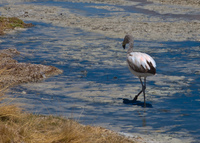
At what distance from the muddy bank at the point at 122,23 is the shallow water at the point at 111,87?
78.8 inches

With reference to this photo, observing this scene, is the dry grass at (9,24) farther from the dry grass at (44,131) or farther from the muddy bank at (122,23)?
the dry grass at (44,131)

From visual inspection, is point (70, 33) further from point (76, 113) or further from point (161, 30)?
point (76, 113)

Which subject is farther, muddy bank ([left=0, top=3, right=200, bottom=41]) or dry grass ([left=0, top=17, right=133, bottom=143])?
muddy bank ([left=0, top=3, right=200, bottom=41])

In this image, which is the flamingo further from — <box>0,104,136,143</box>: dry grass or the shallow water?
<box>0,104,136,143</box>: dry grass

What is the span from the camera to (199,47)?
18359mm

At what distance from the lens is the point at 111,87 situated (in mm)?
12289

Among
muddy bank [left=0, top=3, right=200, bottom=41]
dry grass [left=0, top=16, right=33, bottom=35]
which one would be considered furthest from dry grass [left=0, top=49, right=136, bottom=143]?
dry grass [left=0, top=16, right=33, bottom=35]

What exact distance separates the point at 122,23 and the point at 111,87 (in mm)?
14517

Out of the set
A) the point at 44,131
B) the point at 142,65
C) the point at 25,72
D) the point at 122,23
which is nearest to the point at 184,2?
the point at 122,23

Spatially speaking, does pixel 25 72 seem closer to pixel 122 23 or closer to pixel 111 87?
pixel 111 87

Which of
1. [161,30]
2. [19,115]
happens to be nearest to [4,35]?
[161,30]

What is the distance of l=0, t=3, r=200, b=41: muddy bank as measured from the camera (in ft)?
72.1

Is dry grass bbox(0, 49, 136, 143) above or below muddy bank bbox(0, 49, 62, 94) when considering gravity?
above

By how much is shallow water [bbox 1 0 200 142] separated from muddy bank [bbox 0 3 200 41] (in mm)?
2001
